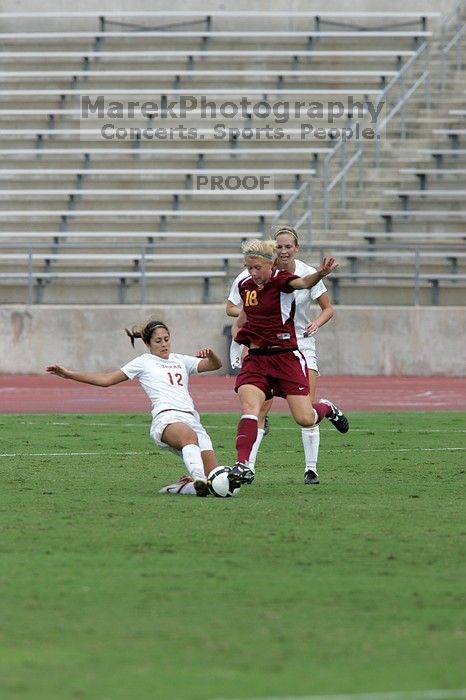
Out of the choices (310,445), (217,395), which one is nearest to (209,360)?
(310,445)

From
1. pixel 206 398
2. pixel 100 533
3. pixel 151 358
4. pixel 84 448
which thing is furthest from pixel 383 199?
pixel 100 533

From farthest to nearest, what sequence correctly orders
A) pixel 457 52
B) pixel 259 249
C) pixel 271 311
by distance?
pixel 457 52 → pixel 271 311 → pixel 259 249

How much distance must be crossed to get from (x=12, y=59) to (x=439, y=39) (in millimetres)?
8761

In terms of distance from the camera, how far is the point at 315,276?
10.2 metres

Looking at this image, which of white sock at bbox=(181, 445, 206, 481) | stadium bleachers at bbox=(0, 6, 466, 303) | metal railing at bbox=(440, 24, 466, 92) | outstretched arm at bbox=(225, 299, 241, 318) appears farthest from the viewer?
metal railing at bbox=(440, 24, 466, 92)

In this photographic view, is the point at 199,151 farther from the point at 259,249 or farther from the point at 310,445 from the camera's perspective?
the point at 259,249

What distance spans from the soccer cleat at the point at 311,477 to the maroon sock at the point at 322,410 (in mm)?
897

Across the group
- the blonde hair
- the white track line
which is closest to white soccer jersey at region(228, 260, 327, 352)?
the blonde hair

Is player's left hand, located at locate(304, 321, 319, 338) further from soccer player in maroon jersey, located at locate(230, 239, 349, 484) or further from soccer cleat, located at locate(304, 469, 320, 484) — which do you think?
soccer cleat, located at locate(304, 469, 320, 484)

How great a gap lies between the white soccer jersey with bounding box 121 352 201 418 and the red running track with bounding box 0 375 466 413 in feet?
26.9

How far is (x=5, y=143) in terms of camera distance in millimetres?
29875

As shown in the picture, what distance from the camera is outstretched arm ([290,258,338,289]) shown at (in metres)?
10.1

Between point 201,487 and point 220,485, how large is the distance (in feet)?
0.44

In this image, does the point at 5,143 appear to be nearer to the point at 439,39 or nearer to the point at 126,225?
the point at 126,225
